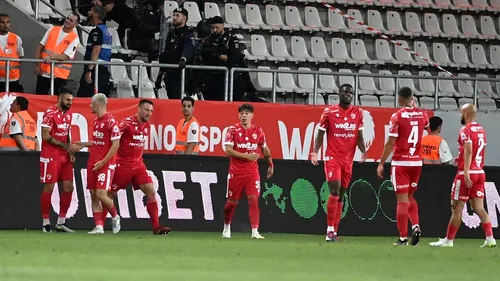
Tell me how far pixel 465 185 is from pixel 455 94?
452 inches

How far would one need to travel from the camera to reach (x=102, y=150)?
17.6 meters

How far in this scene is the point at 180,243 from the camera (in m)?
15.2

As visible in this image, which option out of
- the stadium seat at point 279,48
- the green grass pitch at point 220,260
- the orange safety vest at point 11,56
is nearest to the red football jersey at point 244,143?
the green grass pitch at point 220,260

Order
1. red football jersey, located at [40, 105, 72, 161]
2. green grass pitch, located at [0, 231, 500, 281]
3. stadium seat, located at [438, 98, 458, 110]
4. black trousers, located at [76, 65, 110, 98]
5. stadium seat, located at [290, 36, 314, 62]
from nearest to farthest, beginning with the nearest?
green grass pitch, located at [0, 231, 500, 281]
red football jersey, located at [40, 105, 72, 161]
black trousers, located at [76, 65, 110, 98]
stadium seat, located at [290, 36, 314, 62]
stadium seat, located at [438, 98, 458, 110]

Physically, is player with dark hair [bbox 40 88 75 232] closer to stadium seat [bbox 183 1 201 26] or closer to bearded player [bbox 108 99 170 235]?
bearded player [bbox 108 99 170 235]

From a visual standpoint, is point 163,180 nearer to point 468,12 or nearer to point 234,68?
point 234,68

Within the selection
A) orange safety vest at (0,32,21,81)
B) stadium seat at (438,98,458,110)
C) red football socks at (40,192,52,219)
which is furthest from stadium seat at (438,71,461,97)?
red football socks at (40,192,52,219)

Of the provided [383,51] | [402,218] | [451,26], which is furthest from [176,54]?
[451,26]

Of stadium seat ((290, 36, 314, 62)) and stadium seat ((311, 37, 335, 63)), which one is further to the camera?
stadium seat ((311, 37, 335, 63))

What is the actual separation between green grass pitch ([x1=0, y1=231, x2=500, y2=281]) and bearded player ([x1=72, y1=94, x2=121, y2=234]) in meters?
0.65

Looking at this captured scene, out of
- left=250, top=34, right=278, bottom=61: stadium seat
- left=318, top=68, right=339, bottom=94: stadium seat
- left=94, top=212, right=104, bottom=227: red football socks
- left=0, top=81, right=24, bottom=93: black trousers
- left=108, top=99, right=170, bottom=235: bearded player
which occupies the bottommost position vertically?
left=94, top=212, right=104, bottom=227: red football socks

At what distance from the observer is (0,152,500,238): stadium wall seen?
18.6m

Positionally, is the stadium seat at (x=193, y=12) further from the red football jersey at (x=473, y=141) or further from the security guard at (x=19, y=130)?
the red football jersey at (x=473, y=141)

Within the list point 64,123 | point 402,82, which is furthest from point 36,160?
point 402,82
